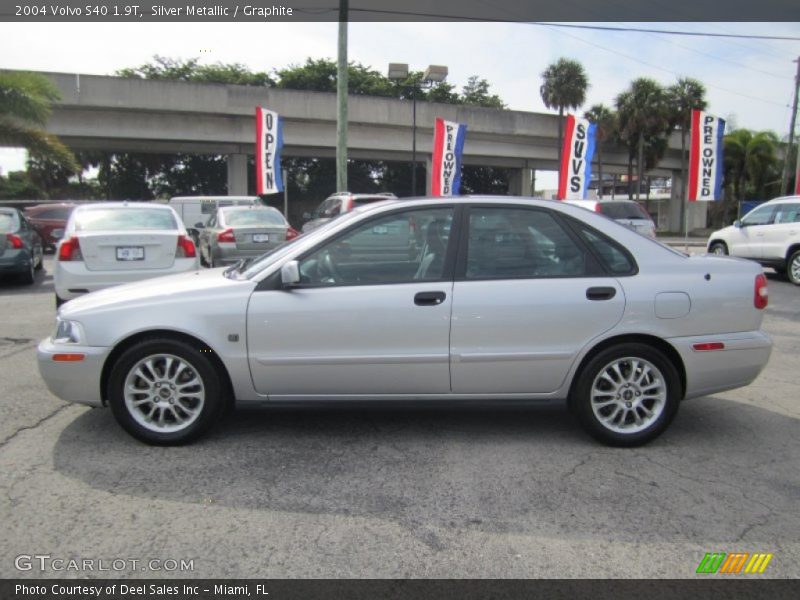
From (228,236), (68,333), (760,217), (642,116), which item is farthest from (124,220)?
(642,116)

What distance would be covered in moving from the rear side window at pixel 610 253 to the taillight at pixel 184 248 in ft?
17.7

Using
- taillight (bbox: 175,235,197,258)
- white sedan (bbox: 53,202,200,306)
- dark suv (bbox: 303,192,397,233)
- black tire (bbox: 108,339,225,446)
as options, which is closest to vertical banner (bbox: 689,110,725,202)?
dark suv (bbox: 303,192,397,233)

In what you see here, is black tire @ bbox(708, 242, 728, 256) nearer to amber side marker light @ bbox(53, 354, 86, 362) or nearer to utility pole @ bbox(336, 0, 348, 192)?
utility pole @ bbox(336, 0, 348, 192)

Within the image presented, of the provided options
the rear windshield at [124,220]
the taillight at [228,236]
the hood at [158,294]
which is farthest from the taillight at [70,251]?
the taillight at [228,236]

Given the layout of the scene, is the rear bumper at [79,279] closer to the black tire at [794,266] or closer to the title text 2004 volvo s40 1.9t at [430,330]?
the title text 2004 volvo s40 1.9t at [430,330]

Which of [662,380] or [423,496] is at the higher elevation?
[662,380]

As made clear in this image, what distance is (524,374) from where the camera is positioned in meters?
3.89

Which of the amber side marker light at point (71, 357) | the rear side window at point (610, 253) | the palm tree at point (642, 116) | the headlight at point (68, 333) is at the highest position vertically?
the palm tree at point (642, 116)

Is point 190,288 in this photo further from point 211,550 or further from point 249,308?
point 211,550

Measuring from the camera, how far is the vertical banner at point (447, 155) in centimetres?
1941

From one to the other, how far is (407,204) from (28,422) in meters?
3.01

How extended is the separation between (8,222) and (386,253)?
Answer: 10.2 meters

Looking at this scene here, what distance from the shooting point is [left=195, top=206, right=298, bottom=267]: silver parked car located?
11688 mm
